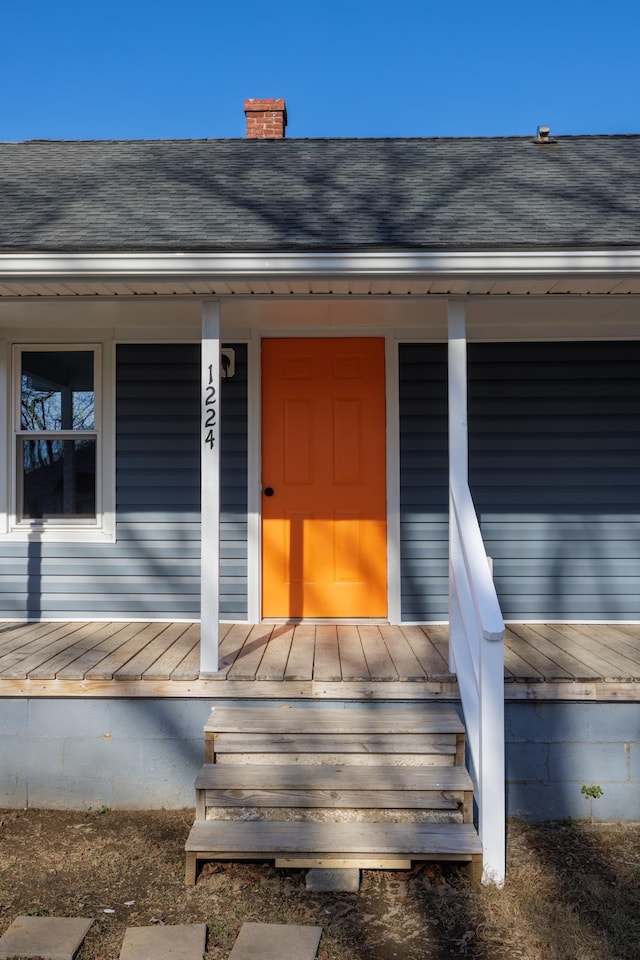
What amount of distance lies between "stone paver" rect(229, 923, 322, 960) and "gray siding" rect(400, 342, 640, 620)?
2421 millimetres

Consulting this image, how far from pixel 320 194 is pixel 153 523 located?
2318 millimetres

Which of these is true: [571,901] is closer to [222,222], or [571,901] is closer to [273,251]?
[273,251]

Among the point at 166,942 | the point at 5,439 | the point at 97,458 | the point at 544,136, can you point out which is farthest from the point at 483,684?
the point at 544,136

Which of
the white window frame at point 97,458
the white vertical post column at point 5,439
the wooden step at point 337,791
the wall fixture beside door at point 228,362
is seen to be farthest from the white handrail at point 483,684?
the white vertical post column at point 5,439

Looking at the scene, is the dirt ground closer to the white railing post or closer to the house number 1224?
the white railing post

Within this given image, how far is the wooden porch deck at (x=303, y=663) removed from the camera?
3.10m

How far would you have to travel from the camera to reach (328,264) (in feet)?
10.4

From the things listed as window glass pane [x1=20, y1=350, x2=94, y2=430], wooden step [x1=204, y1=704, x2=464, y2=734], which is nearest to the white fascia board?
window glass pane [x1=20, y1=350, x2=94, y2=430]

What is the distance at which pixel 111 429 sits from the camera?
4438 mm

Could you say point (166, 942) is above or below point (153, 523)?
below

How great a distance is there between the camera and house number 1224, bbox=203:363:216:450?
333cm

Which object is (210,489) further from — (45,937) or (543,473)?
(543,473)

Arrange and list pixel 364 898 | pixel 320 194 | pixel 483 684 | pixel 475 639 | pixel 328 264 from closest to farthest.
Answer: pixel 364 898 < pixel 483 684 < pixel 475 639 < pixel 328 264 < pixel 320 194

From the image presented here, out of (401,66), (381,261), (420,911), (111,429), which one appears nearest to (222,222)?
(381,261)
